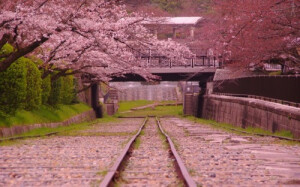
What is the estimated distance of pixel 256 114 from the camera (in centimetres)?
2369

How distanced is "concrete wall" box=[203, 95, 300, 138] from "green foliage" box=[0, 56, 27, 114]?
1032 centimetres

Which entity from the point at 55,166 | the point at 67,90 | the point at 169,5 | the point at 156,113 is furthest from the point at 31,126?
the point at 169,5

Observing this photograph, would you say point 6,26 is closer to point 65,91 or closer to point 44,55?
point 44,55

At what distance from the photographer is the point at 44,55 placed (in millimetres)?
26406

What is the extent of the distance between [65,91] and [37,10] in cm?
1902

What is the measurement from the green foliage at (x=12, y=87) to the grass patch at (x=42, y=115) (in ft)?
1.68

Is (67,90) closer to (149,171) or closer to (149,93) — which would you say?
(149,171)

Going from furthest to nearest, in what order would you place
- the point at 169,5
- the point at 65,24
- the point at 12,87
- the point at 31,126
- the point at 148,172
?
1. the point at 169,5
2. the point at 31,126
3. the point at 12,87
4. the point at 65,24
5. the point at 148,172

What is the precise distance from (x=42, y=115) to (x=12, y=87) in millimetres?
7451

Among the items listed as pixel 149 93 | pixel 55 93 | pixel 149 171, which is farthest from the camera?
pixel 149 93

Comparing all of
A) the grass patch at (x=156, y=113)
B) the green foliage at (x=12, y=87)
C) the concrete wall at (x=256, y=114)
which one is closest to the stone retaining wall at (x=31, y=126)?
the green foliage at (x=12, y=87)

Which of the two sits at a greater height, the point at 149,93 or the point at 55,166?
the point at 149,93

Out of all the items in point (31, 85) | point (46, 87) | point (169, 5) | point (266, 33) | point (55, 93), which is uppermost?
point (169, 5)

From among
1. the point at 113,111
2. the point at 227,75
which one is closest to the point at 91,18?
A: the point at 227,75
